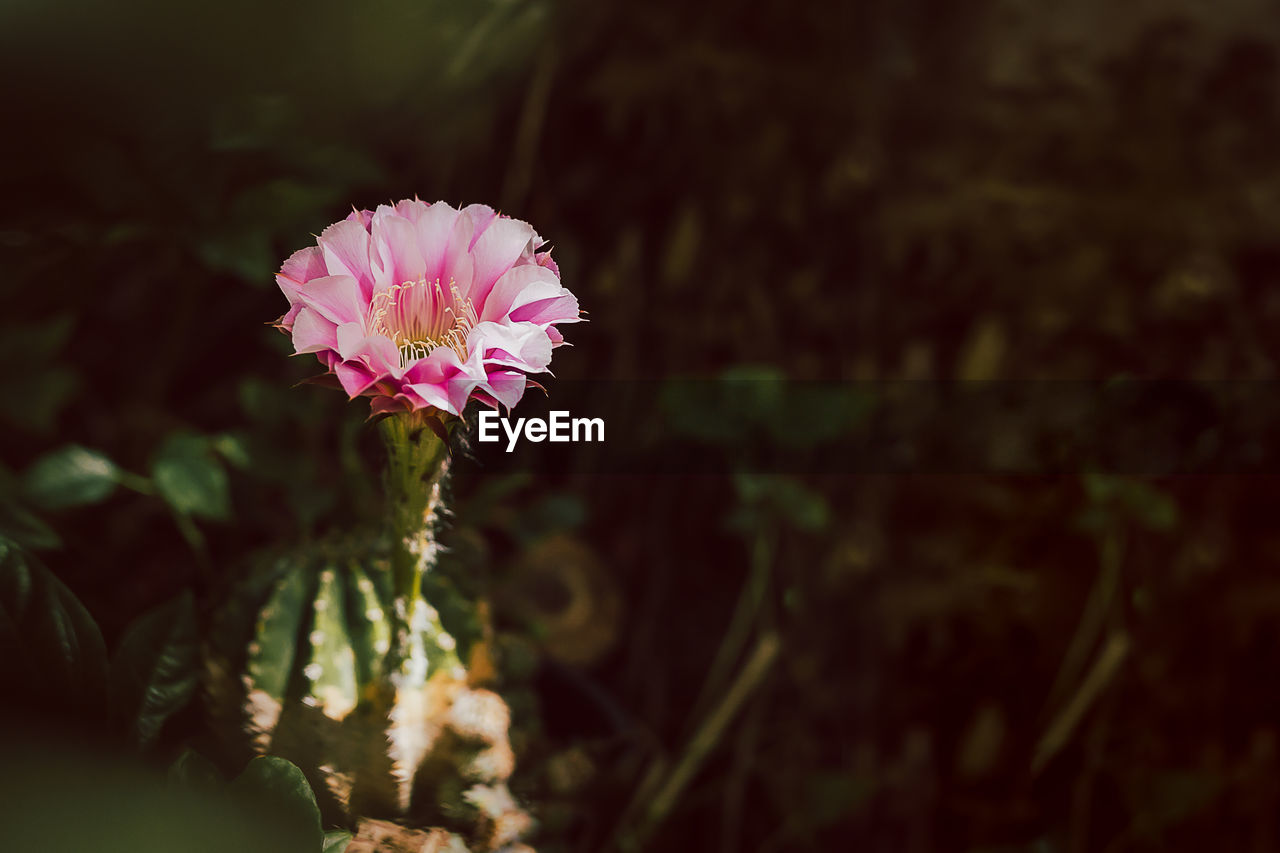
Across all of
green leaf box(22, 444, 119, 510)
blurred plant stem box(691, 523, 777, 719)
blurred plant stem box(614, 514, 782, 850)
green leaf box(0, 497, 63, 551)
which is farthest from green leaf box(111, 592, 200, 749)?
blurred plant stem box(691, 523, 777, 719)

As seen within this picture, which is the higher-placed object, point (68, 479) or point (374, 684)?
point (68, 479)

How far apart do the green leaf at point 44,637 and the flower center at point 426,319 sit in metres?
0.18

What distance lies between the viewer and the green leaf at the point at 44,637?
35 cm

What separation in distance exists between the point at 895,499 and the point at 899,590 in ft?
0.35

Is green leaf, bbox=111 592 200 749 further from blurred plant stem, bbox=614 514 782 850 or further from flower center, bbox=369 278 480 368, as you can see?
blurred plant stem, bbox=614 514 782 850

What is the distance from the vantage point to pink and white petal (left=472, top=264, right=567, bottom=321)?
361mm

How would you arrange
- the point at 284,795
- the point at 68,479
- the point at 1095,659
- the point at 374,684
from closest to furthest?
the point at 284,795 → the point at 374,684 → the point at 68,479 → the point at 1095,659

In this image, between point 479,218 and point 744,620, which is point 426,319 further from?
point 744,620

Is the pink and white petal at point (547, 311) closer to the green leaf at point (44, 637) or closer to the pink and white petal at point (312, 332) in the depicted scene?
the pink and white petal at point (312, 332)

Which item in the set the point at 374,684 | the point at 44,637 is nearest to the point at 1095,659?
the point at 374,684

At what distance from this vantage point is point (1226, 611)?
0.91m

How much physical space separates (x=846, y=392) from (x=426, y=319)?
0.62m

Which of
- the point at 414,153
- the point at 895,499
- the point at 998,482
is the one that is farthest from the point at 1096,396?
the point at 414,153

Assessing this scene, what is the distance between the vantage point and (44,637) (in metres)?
0.36
